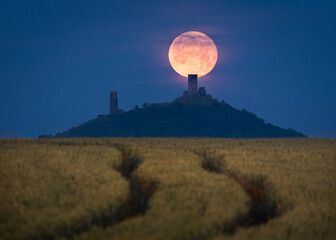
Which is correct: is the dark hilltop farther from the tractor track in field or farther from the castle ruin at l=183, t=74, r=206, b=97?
the tractor track in field

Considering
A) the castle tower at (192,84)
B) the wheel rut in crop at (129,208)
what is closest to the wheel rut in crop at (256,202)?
the wheel rut in crop at (129,208)

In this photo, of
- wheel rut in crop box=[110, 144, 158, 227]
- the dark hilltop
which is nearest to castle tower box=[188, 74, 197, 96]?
the dark hilltop

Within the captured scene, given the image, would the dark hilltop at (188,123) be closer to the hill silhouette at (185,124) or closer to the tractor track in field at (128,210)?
the hill silhouette at (185,124)

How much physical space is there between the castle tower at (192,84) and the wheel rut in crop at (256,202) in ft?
517

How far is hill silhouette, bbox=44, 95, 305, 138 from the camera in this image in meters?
182

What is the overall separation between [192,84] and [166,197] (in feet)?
551

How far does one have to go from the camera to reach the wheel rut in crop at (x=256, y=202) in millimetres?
17992

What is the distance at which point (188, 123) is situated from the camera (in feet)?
609

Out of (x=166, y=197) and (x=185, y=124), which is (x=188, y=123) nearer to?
(x=185, y=124)

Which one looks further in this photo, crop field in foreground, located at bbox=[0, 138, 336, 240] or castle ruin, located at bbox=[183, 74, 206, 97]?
castle ruin, located at bbox=[183, 74, 206, 97]

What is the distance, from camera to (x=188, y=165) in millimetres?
26562

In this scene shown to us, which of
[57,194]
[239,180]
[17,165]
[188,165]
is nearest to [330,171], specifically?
[239,180]

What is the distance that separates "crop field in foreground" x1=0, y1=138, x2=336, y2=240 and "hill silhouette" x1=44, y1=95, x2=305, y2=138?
150874 mm

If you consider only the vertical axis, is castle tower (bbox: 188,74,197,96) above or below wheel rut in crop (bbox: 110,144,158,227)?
above
